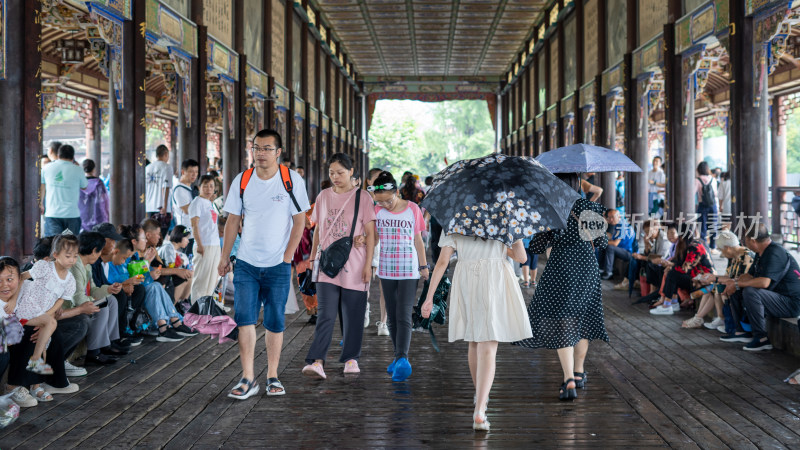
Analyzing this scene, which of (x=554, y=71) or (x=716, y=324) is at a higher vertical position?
(x=554, y=71)

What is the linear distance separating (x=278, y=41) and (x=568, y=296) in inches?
515

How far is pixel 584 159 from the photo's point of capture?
18.0ft

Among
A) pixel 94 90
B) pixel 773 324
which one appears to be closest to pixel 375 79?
pixel 94 90

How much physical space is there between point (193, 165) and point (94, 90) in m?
10.2

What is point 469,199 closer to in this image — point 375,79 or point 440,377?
point 440,377

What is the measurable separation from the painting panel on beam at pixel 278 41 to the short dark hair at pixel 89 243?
10.6 meters

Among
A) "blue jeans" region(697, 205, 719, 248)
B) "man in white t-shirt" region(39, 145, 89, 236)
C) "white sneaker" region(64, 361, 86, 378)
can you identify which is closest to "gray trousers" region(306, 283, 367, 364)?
"white sneaker" region(64, 361, 86, 378)

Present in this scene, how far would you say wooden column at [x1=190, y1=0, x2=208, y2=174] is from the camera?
10.5 metres

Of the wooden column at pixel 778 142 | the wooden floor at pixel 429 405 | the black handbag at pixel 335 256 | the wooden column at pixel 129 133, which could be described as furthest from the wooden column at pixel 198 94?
the wooden column at pixel 778 142

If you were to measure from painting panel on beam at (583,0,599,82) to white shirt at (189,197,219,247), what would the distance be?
34.0 ft

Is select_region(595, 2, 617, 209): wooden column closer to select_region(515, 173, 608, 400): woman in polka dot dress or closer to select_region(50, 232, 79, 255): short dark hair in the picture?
select_region(515, 173, 608, 400): woman in polka dot dress

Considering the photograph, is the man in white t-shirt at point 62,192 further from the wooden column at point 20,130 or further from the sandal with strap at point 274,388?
the sandal with strap at point 274,388

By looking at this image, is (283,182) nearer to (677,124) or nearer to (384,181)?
(384,181)

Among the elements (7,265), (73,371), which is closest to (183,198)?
(73,371)
